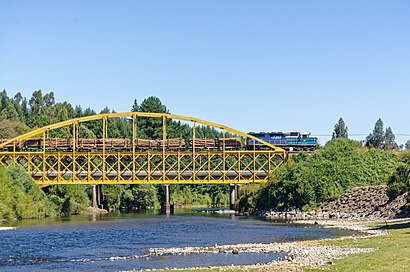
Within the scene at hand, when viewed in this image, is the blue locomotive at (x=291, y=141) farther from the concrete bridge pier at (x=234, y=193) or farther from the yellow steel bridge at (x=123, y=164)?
the concrete bridge pier at (x=234, y=193)

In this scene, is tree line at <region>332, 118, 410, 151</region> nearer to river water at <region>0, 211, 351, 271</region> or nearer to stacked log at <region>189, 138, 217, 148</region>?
stacked log at <region>189, 138, 217, 148</region>

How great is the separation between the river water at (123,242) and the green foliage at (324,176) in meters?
23.1

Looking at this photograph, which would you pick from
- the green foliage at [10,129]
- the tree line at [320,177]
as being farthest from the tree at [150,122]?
the tree line at [320,177]

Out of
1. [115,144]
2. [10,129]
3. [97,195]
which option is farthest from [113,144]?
[10,129]

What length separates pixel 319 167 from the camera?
4163 inches

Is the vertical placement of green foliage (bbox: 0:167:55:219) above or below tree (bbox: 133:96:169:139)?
below

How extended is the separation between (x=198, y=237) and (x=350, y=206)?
3448 cm

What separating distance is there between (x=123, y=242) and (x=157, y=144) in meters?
68.7

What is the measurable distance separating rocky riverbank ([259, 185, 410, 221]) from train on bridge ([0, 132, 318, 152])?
2786 cm

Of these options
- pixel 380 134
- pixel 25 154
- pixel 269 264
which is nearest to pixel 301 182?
pixel 25 154

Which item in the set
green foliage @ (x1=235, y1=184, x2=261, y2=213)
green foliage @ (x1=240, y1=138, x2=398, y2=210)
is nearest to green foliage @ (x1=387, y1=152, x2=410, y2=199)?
green foliage @ (x1=240, y1=138, x2=398, y2=210)

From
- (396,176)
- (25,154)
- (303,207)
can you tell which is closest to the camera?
(396,176)

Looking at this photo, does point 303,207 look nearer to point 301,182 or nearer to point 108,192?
point 301,182

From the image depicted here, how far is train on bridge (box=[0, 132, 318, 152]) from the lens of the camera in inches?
4948
